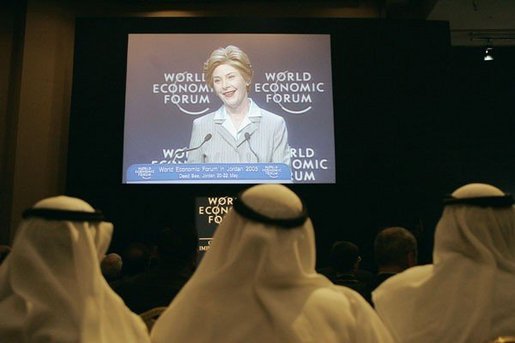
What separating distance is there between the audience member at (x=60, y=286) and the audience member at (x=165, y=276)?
2.63 feet

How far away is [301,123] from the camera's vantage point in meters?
7.13

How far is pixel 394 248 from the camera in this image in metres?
2.84

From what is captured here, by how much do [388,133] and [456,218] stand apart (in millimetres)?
5404

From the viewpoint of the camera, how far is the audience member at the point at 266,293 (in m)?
1.46

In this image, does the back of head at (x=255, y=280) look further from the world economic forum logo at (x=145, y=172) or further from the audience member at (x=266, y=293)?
the world economic forum logo at (x=145, y=172)

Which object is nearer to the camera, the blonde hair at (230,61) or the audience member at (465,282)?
the audience member at (465,282)

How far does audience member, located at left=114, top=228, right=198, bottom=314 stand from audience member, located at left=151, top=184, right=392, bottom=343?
37.3 inches

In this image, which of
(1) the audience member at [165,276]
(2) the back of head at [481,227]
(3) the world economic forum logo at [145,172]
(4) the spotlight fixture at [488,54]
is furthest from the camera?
(4) the spotlight fixture at [488,54]

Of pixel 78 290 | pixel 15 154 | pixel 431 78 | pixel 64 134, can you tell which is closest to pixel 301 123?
pixel 431 78

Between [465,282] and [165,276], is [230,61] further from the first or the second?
[465,282]

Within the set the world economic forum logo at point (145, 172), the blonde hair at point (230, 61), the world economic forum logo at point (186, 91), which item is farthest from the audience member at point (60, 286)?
the blonde hair at point (230, 61)

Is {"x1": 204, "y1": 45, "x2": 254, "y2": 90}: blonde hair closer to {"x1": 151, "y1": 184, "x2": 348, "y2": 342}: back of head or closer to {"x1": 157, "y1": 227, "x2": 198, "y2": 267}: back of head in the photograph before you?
{"x1": 157, "y1": 227, "x2": 198, "y2": 267}: back of head

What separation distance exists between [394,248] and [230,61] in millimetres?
4839

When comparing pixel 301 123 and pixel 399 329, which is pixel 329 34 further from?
pixel 399 329
